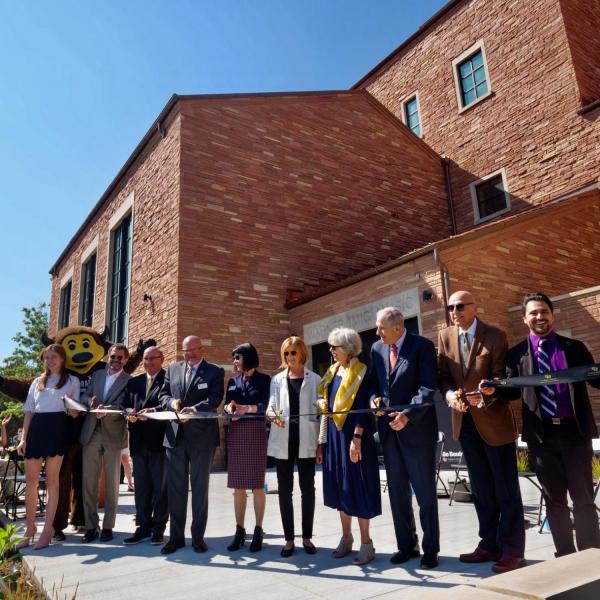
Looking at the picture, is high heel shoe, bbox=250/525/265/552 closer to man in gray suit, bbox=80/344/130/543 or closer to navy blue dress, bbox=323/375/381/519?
navy blue dress, bbox=323/375/381/519

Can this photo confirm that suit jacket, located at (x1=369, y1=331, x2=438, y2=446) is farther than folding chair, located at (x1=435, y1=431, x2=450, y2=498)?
No

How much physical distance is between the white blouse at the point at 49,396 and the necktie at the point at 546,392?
4336mm

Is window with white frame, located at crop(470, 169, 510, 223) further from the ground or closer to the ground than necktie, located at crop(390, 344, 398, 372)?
further from the ground

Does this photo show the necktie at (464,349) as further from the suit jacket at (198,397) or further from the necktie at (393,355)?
the suit jacket at (198,397)

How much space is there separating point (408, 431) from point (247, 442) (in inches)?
59.1

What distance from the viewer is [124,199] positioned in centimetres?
1590

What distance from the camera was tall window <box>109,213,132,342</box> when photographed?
49.7ft

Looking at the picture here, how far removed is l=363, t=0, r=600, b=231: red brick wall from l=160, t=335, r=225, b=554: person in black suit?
41.6ft

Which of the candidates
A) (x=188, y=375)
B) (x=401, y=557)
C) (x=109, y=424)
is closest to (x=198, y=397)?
(x=188, y=375)

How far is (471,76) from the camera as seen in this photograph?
17.0 meters

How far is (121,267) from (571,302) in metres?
12.6

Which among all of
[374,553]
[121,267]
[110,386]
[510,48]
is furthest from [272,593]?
[510,48]

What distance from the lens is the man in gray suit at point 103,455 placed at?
4.89 metres

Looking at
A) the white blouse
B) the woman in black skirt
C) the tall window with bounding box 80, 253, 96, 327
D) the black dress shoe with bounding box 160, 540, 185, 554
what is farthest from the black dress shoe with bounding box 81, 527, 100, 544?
the tall window with bounding box 80, 253, 96, 327
